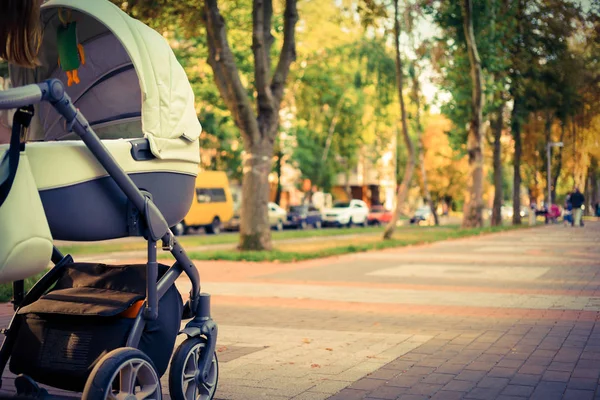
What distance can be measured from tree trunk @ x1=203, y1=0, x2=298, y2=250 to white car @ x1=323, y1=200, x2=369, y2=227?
3492cm

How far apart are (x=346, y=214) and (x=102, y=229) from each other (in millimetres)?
52557

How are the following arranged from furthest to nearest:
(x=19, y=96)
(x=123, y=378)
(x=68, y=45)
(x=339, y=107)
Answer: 1. (x=339, y=107)
2. (x=68, y=45)
3. (x=123, y=378)
4. (x=19, y=96)

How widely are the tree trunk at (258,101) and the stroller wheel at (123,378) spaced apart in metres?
16.0

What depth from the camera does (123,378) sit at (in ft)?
14.4

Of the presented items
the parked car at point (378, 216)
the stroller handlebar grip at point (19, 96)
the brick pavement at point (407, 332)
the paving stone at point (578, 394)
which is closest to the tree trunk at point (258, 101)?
the brick pavement at point (407, 332)

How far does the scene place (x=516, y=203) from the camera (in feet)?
159

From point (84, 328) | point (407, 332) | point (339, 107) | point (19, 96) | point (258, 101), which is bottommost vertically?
point (407, 332)

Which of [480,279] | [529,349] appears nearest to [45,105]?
[529,349]

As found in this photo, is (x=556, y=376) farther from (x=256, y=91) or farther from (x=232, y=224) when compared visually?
(x=232, y=224)

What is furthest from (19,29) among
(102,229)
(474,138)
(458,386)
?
(474,138)

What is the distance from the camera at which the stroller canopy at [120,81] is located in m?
4.79

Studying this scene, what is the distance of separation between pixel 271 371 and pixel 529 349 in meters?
2.43

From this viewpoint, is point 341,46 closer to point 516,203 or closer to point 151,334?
point 516,203

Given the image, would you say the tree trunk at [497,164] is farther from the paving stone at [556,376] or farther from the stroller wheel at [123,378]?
the stroller wheel at [123,378]
